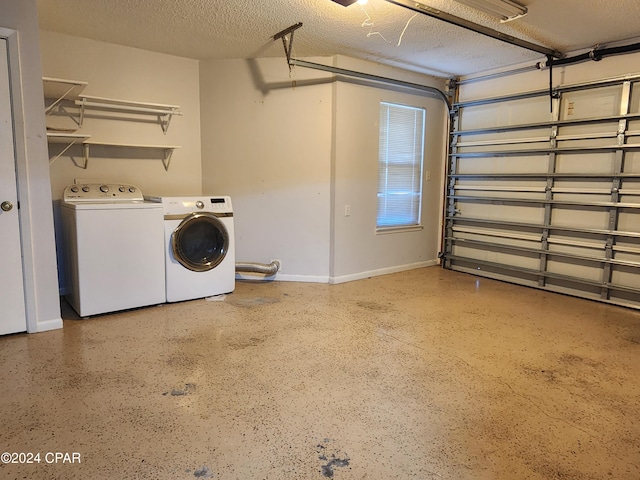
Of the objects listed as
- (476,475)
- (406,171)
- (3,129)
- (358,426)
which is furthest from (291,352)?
(406,171)

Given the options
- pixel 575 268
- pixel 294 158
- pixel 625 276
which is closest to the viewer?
pixel 625 276

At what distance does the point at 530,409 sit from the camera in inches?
82.4

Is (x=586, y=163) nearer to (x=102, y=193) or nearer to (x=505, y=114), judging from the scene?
(x=505, y=114)

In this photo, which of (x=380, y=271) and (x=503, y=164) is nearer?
(x=503, y=164)

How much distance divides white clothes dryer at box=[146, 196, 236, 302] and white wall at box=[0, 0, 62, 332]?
2.91 ft

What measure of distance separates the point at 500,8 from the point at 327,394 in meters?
2.90

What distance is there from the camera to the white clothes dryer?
363 centimetres

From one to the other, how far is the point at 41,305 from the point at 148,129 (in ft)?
6.91

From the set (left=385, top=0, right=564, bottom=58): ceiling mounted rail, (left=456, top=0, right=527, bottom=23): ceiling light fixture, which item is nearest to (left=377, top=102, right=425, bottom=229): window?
(left=385, top=0, right=564, bottom=58): ceiling mounted rail

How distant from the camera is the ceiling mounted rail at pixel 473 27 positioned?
282cm

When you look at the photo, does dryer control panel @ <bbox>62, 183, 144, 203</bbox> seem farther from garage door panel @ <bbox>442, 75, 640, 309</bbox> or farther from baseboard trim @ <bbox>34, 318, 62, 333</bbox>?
garage door panel @ <bbox>442, 75, 640, 309</bbox>

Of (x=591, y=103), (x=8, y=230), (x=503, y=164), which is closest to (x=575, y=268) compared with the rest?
(x=503, y=164)

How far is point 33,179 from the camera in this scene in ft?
9.45

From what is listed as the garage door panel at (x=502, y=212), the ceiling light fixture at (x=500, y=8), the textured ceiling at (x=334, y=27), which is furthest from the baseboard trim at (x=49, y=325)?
the garage door panel at (x=502, y=212)
